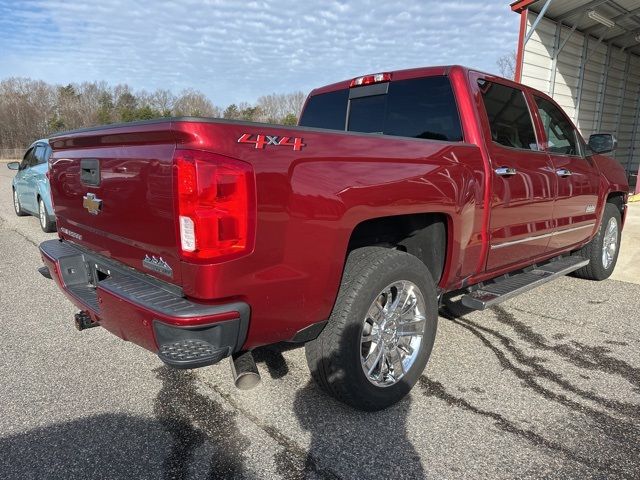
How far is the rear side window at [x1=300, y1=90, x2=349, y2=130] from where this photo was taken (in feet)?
13.7

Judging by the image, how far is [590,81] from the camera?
46.1 feet

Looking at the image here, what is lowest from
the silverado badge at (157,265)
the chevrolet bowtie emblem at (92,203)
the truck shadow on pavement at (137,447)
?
the truck shadow on pavement at (137,447)

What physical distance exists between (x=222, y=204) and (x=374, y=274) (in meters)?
0.98

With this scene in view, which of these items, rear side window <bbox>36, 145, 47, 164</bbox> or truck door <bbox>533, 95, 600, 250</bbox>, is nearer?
truck door <bbox>533, 95, 600, 250</bbox>

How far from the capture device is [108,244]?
264 cm

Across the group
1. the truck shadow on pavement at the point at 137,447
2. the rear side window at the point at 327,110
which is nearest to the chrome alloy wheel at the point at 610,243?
the rear side window at the point at 327,110

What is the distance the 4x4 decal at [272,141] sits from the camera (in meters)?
1.99

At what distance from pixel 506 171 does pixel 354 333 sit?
1729mm

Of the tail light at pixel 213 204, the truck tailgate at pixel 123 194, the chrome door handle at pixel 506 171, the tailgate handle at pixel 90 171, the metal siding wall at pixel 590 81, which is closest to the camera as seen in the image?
the tail light at pixel 213 204

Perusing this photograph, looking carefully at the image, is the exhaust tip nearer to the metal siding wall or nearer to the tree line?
the metal siding wall

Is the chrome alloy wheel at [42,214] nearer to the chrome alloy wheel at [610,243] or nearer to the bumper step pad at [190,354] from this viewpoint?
the bumper step pad at [190,354]

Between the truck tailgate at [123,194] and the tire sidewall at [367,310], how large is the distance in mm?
947

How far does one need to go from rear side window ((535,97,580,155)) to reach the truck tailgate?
133 inches

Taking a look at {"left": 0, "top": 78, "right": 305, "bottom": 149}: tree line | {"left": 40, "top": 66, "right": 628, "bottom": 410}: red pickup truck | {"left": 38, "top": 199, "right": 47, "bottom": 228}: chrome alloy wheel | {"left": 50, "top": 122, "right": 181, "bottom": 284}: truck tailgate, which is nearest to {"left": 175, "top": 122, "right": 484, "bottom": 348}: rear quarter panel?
{"left": 40, "top": 66, "right": 628, "bottom": 410}: red pickup truck
